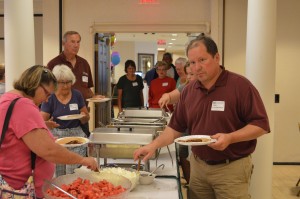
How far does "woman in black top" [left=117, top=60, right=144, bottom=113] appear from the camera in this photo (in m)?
5.05

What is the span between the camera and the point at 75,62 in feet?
10.8

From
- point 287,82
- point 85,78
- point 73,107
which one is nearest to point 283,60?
point 287,82

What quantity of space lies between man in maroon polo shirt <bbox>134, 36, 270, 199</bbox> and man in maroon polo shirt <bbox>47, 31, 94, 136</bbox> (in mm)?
1654

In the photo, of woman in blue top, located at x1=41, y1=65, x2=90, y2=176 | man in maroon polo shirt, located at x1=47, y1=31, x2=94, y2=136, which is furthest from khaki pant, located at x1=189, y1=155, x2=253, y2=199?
man in maroon polo shirt, located at x1=47, y1=31, x2=94, y2=136

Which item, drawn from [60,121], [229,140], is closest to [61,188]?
[229,140]

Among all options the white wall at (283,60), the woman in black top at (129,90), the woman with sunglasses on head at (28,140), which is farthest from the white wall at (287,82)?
the woman with sunglasses on head at (28,140)

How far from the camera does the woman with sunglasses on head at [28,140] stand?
1393mm

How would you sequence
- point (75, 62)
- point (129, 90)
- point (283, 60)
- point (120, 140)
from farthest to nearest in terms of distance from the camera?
1. point (129, 90)
2. point (283, 60)
3. point (75, 62)
4. point (120, 140)

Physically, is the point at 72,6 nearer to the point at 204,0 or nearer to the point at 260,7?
the point at 204,0

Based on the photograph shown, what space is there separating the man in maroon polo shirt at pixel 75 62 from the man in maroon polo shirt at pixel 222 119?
1.65 m

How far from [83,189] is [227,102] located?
2.41ft

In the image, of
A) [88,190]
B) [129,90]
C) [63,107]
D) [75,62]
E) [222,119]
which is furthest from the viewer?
[129,90]

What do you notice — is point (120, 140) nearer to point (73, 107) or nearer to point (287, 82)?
point (73, 107)

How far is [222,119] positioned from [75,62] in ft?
6.43
